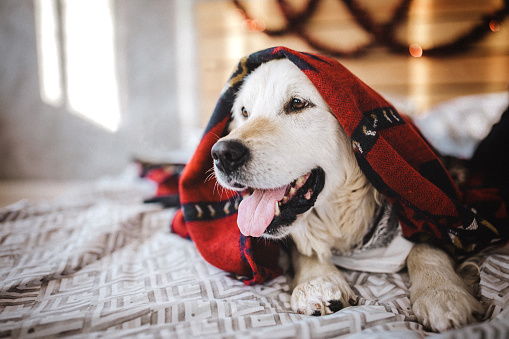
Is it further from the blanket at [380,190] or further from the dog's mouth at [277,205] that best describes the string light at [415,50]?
the dog's mouth at [277,205]

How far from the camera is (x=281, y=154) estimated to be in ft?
3.02

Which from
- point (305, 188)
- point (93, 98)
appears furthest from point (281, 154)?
point (93, 98)

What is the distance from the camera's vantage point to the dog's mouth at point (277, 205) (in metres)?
0.93

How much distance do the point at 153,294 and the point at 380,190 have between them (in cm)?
77

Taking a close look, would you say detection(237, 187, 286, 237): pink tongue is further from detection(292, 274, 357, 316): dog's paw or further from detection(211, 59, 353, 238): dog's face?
detection(292, 274, 357, 316): dog's paw

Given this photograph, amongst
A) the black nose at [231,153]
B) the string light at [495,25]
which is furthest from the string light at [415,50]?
the black nose at [231,153]

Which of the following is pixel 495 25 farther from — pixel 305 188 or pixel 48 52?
pixel 48 52

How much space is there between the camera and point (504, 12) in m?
2.60

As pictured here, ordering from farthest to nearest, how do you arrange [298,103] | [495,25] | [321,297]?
1. [495,25]
2. [298,103]
3. [321,297]

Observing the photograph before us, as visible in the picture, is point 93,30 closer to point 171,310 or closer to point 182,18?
point 182,18

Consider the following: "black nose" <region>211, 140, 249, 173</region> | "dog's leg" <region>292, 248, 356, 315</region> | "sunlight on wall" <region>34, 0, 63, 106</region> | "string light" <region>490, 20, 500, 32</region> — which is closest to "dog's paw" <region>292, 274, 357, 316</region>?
"dog's leg" <region>292, 248, 356, 315</region>

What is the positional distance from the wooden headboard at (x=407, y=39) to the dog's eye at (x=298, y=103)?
2.18 meters

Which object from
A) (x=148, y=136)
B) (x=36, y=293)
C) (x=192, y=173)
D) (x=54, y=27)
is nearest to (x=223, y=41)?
(x=148, y=136)

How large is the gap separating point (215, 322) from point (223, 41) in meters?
3.11
